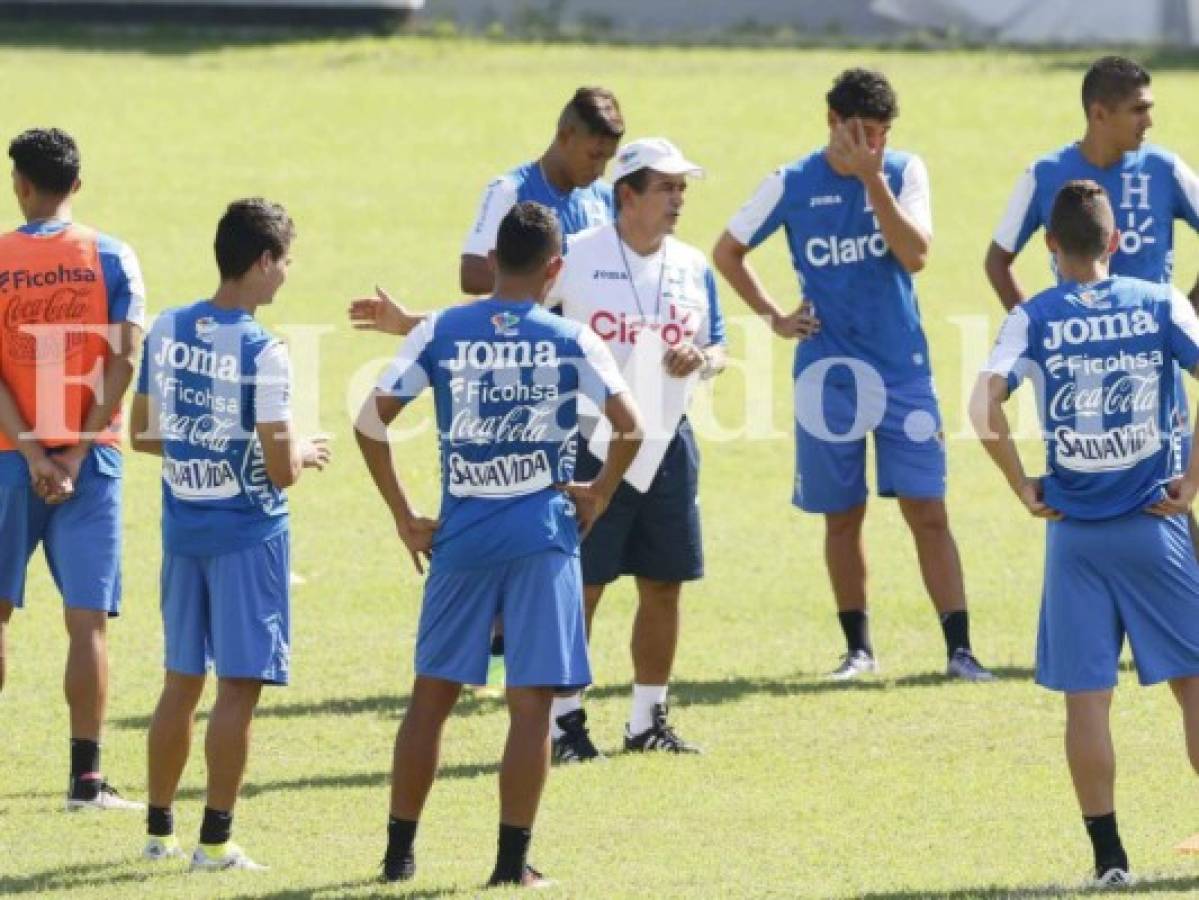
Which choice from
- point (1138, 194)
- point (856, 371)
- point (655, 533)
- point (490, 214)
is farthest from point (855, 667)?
point (490, 214)

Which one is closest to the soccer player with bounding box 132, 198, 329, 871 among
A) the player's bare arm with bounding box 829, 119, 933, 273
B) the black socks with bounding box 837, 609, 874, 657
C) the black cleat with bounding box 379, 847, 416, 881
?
the black cleat with bounding box 379, 847, 416, 881

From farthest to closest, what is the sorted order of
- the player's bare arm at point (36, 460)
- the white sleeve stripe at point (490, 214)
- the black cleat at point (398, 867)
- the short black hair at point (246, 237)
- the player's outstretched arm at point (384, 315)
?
the white sleeve stripe at point (490, 214) < the player's bare arm at point (36, 460) < the player's outstretched arm at point (384, 315) < the short black hair at point (246, 237) < the black cleat at point (398, 867)

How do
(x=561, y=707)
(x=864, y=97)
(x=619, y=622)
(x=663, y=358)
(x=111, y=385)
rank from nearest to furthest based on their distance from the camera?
(x=111, y=385)
(x=663, y=358)
(x=561, y=707)
(x=864, y=97)
(x=619, y=622)

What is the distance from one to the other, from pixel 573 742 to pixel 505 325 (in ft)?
8.54

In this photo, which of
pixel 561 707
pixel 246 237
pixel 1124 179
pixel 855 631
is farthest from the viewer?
pixel 855 631

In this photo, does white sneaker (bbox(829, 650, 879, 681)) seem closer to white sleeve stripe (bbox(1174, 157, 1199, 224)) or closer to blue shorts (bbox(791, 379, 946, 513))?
blue shorts (bbox(791, 379, 946, 513))

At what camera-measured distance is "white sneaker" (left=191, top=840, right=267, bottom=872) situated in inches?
334

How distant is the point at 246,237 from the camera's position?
8461mm

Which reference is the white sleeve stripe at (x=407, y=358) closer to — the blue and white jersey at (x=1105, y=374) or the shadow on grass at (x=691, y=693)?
the blue and white jersey at (x=1105, y=374)

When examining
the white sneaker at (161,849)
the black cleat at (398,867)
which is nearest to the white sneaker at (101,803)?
the white sneaker at (161,849)

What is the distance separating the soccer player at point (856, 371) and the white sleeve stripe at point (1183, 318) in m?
3.47

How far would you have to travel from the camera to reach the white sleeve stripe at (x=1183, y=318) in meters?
8.19

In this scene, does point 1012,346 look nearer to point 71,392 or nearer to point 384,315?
point 384,315

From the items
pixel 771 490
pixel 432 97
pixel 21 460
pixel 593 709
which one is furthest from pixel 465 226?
pixel 21 460
